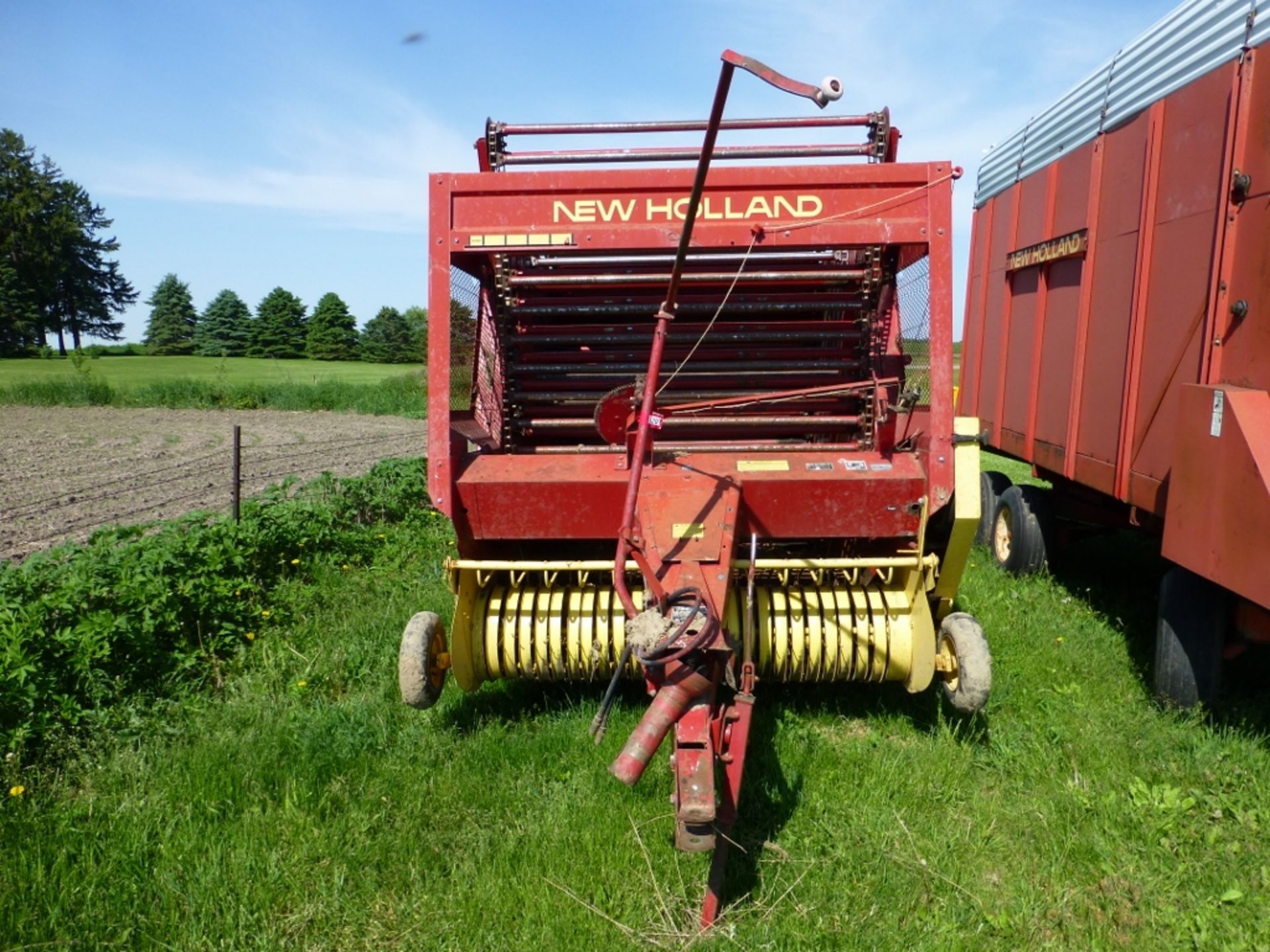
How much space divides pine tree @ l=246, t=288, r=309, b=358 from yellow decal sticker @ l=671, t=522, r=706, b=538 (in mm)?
61068

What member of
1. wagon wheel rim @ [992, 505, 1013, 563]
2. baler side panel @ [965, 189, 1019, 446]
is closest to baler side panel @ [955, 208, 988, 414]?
baler side panel @ [965, 189, 1019, 446]

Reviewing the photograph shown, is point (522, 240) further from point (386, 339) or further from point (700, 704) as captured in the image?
point (386, 339)

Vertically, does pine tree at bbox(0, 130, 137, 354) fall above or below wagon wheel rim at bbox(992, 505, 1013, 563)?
above

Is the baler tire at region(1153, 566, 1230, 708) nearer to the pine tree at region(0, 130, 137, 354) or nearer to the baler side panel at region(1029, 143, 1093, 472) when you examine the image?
the baler side panel at region(1029, 143, 1093, 472)

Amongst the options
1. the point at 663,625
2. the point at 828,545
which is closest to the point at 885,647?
the point at 828,545

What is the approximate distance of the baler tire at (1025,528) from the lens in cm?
638

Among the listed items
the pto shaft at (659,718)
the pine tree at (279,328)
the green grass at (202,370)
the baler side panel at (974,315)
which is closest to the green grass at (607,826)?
the pto shaft at (659,718)

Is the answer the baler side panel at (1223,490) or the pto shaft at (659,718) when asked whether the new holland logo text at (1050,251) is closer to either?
the baler side panel at (1223,490)

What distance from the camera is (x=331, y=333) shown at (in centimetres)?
5872

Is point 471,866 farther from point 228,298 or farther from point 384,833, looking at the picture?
point 228,298

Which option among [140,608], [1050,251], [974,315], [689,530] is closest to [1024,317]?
[1050,251]

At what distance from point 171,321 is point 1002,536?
68.1 m

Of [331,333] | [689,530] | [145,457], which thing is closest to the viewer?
[689,530]

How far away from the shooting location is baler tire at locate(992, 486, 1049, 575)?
6379mm
